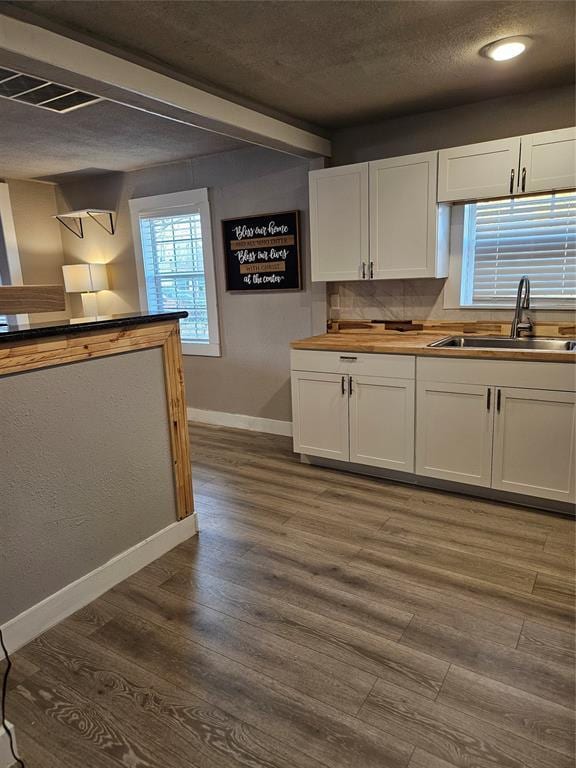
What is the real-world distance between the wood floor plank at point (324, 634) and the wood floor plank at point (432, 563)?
46 cm

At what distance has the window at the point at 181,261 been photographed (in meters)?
4.50

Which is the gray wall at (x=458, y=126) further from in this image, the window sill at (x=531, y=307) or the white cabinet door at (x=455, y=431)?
the white cabinet door at (x=455, y=431)

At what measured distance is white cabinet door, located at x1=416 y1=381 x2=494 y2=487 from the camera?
2904 mm

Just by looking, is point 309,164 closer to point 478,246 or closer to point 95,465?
point 478,246

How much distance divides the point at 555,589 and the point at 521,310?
1707 mm

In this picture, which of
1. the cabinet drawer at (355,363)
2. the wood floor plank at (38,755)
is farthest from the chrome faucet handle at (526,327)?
the wood floor plank at (38,755)

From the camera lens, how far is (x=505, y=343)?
10.5 feet

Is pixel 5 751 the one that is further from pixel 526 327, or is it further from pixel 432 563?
pixel 526 327

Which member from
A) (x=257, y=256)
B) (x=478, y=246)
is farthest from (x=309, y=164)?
(x=478, y=246)

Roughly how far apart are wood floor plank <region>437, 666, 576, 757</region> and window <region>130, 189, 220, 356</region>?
346cm

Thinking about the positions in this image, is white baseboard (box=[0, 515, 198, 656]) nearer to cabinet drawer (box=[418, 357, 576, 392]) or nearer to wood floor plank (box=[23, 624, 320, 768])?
wood floor plank (box=[23, 624, 320, 768])

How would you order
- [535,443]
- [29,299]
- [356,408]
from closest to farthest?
[29,299] → [535,443] → [356,408]

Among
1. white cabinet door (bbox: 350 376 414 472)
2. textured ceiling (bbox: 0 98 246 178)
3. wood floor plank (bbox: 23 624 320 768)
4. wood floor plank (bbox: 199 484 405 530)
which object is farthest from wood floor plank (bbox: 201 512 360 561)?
textured ceiling (bbox: 0 98 246 178)

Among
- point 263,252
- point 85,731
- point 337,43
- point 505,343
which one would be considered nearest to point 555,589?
point 505,343
